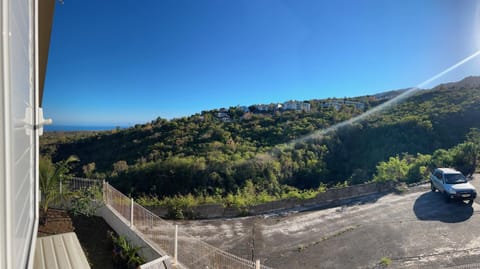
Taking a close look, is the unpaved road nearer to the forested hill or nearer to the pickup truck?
the pickup truck

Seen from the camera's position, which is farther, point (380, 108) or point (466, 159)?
point (380, 108)

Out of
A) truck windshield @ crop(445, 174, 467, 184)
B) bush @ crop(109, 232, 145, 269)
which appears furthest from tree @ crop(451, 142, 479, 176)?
bush @ crop(109, 232, 145, 269)

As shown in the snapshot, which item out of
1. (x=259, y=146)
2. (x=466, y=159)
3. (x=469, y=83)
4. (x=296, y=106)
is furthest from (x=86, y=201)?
(x=469, y=83)

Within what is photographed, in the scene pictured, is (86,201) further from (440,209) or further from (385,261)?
(440,209)

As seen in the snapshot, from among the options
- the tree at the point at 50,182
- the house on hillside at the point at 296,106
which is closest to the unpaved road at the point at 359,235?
the tree at the point at 50,182

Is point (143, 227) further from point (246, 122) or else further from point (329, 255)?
point (246, 122)

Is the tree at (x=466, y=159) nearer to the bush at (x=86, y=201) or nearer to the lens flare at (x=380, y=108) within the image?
the lens flare at (x=380, y=108)
